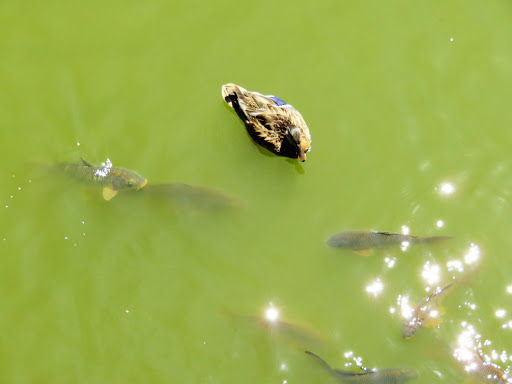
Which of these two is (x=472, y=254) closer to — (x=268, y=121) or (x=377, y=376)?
(x=377, y=376)

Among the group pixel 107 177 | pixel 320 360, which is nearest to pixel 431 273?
pixel 320 360

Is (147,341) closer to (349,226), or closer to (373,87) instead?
(349,226)

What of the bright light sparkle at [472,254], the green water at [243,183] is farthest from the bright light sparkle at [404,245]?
the bright light sparkle at [472,254]

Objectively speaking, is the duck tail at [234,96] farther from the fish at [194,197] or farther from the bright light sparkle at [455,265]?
the bright light sparkle at [455,265]

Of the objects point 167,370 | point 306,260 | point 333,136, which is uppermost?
point 333,136

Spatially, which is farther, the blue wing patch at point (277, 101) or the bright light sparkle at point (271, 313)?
the blue wing patch at point (277, 101)

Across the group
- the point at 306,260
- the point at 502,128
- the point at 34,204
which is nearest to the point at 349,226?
the point at 306,260
